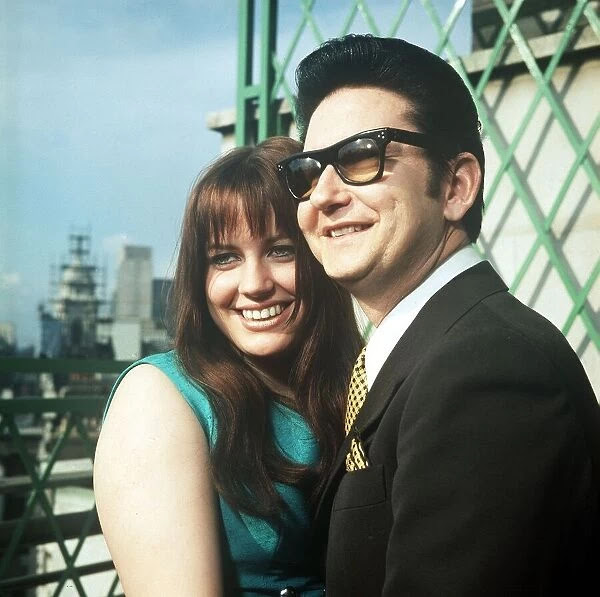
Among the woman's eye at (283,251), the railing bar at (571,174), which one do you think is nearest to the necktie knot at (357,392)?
the woman's eye at (283,251)

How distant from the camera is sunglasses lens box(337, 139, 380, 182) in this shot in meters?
1.67

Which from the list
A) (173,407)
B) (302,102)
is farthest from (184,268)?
(302,102)

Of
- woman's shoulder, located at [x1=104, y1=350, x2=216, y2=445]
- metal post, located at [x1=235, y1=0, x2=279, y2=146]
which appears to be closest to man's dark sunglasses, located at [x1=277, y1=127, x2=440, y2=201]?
woman's shoulder, located at [x1=104, y1=350, x2=216, y2=445]

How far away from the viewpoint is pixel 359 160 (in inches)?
66.2

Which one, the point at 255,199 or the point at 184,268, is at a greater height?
the point at 255,199

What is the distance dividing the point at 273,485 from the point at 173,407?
1.05 feet

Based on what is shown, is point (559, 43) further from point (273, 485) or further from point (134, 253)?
point (134, 253)

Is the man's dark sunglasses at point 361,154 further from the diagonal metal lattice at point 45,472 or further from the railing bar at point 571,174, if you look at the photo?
the diagonal metal lattice at point 45,472

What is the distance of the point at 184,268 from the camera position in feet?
7.09

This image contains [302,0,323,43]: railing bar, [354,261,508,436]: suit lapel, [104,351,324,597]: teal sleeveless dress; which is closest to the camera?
[354,261,508,436]: suit lapel

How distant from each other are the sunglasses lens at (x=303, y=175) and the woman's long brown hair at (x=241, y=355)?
8.7 inches

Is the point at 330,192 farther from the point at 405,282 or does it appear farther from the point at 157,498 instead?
the point at 157,498

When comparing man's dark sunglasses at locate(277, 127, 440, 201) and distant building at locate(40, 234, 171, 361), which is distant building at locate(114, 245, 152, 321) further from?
man's dark sunglasses at locate(277, 127, 440, 201)

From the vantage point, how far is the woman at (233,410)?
180 centimetres
